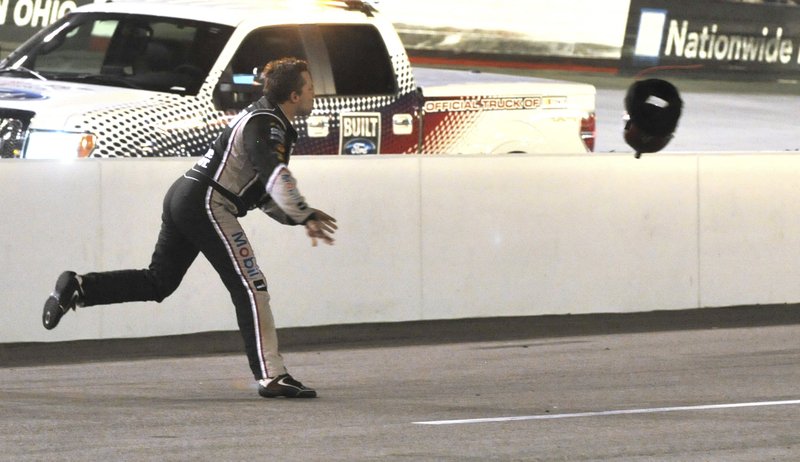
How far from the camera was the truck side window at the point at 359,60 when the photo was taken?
1436cm

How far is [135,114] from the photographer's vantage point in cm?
1267

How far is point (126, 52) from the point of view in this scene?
1370cm

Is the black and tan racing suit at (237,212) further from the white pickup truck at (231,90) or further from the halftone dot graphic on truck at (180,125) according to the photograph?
the halftone dot graphic on truck at (180,125)

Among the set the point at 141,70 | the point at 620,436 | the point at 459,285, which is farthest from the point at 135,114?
the point at 620,436

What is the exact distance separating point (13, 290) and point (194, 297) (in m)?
1.17

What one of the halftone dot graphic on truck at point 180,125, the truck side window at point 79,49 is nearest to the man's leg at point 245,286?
the halftone dot graphic on truck at point 180,125

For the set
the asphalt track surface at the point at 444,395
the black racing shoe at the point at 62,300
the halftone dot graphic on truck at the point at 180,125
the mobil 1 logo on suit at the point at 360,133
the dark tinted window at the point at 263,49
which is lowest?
the asphalt track surface at the point at 444,395

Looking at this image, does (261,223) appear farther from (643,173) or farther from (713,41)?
(713,41)

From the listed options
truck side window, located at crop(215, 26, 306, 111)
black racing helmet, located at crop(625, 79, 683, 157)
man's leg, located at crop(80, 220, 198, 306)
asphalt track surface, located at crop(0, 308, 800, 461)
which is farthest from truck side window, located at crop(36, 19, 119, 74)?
man's leg, located at crop(80, 220, 198, 306)

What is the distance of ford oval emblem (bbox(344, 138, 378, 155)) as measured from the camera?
45.9 ft

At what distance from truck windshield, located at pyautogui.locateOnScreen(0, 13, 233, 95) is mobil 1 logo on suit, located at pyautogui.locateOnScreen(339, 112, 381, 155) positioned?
46.6 inches

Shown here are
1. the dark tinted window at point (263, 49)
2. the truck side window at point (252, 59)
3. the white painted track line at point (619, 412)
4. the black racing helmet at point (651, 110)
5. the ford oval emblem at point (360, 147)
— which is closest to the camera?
the white painted track line at point (619, 412)

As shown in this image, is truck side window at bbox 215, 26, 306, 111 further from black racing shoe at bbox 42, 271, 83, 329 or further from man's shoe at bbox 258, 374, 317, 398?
man's shoe at bbox 258, 374, 317, 398

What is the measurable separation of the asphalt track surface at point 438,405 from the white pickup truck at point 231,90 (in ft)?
7.13
